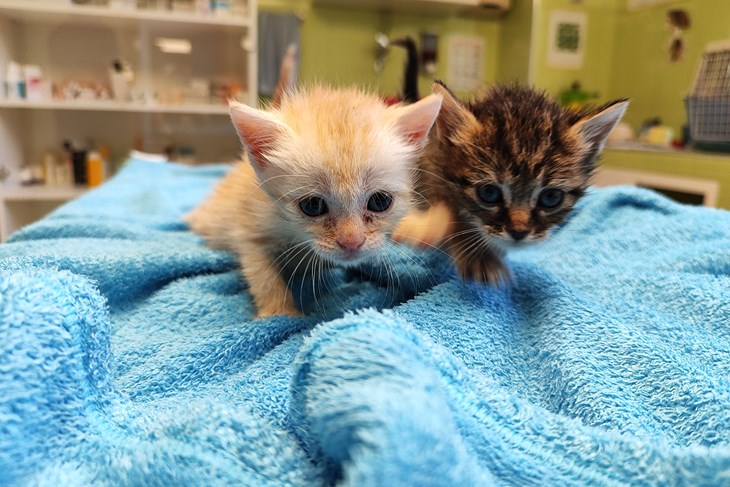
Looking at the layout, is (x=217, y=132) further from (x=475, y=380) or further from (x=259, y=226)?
(x=475, y=380)

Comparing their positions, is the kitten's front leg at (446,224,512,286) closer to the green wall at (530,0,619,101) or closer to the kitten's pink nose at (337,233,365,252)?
the kitten's pink nose at (337,233,365,252)

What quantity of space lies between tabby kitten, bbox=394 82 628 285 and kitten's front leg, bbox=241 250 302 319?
285 millimetres

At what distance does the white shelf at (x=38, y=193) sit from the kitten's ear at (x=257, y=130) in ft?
9.86

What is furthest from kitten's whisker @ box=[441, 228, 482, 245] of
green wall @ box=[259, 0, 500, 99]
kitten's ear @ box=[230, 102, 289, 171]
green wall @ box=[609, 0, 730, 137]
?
green wall @ box=[259, 0, 500, 99]

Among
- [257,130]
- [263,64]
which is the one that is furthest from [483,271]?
[263,64]

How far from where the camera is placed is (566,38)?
412 cm

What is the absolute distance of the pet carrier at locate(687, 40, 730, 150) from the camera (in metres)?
2.42

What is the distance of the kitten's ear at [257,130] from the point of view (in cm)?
95

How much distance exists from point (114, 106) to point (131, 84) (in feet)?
1.54

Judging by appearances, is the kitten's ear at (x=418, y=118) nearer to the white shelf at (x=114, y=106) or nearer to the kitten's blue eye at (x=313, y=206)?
the kitten's blue eye at (x=313, y=206)

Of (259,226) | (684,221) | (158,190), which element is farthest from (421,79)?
(259,226)

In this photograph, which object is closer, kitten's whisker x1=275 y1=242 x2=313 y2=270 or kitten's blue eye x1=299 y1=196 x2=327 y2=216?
kitten's blue eye x1=299 y1=196 x2=327 y2=216

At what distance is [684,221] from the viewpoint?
56.0 inches

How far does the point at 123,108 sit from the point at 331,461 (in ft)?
11.5
